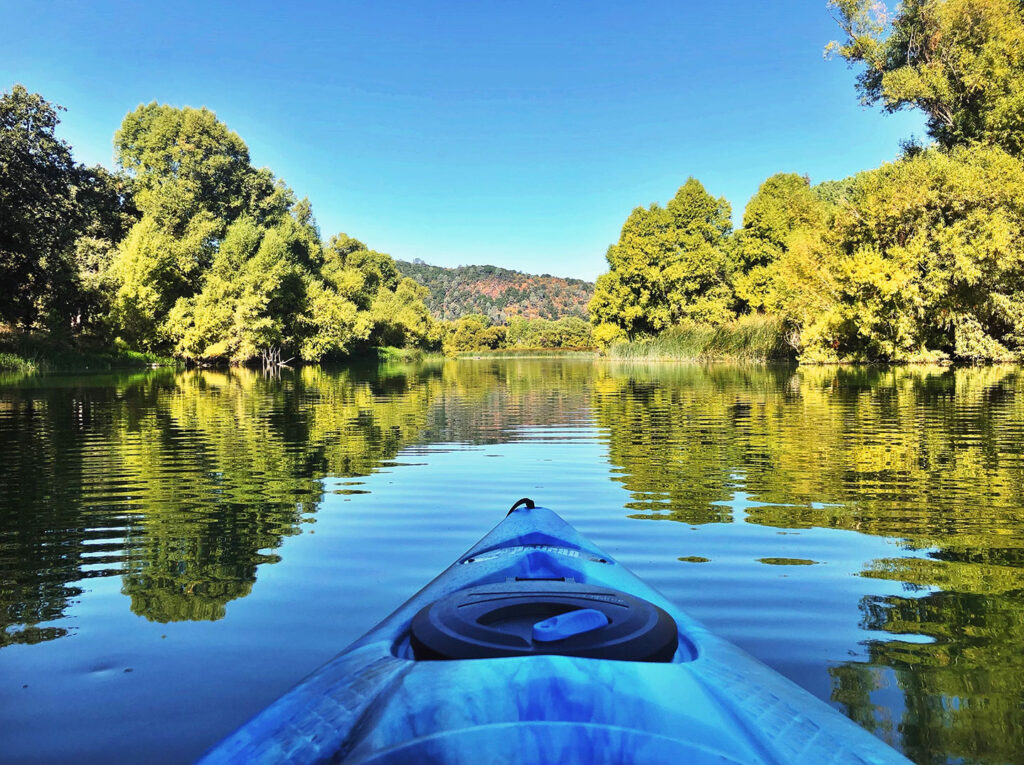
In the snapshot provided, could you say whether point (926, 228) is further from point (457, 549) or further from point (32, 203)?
point (32, 203)

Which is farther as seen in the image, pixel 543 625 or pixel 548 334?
pixel 548 334

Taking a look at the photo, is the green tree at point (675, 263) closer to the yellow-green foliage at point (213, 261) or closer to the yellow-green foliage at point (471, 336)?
the yellow-green foliage at point (213, 261)

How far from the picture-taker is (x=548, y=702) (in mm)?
1157

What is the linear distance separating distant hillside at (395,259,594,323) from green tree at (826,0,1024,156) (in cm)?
11468

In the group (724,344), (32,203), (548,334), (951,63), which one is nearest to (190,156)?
(32,203)

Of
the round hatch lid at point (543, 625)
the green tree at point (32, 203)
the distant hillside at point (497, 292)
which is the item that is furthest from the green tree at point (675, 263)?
the distant hillside at point (497, 292)

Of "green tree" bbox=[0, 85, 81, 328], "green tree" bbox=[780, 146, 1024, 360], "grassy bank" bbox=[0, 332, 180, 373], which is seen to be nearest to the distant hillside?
"grassy bank" bbox=[0, 332, 180, 373]

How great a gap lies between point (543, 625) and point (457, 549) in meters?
2.83

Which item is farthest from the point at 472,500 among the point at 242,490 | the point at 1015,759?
the point at 1015,759

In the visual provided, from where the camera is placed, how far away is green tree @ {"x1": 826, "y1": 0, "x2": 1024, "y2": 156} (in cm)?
2316

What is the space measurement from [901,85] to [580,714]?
30990 mm

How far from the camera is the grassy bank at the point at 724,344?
99.4 feet

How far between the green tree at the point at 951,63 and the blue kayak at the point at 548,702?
1105 inches

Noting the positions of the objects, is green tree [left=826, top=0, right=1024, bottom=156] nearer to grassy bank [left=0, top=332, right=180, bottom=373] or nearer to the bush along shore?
the bush along shore
